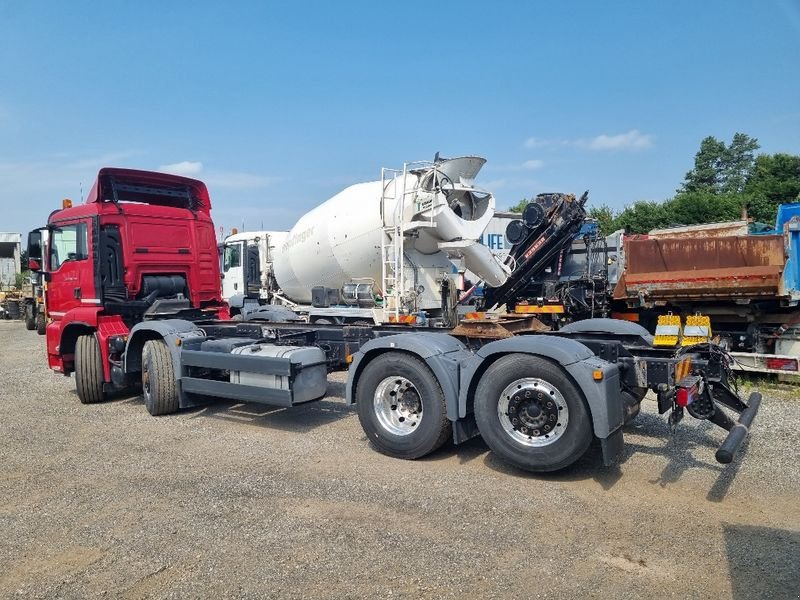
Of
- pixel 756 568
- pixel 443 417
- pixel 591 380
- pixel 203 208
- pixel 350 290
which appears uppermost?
pixel 203 208

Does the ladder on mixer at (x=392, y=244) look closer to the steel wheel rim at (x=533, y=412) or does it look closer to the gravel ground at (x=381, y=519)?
the gravel ground at (x=381, y=519)

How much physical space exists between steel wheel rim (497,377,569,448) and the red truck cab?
233 inches

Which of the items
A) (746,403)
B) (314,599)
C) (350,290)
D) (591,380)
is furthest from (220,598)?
(350,290)

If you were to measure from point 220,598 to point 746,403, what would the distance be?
16.0ft

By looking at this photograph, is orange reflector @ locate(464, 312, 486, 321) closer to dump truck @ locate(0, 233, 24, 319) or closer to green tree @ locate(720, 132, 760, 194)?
dump truck @ locate(0, 233, 24, 319)

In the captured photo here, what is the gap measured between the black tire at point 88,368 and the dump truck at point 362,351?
2cm

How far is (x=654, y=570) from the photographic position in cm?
380

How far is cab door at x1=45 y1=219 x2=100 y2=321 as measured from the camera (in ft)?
29.7

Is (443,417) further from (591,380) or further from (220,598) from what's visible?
(220,598)

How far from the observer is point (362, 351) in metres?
6.36

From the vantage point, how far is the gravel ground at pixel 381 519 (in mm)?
3734

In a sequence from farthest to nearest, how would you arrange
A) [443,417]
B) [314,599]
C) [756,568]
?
[443,417]
[756,568]
[314,599]

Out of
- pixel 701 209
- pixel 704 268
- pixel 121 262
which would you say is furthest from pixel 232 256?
pixel 701 209

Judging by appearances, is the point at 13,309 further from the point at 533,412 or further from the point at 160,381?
the point at 533,412
